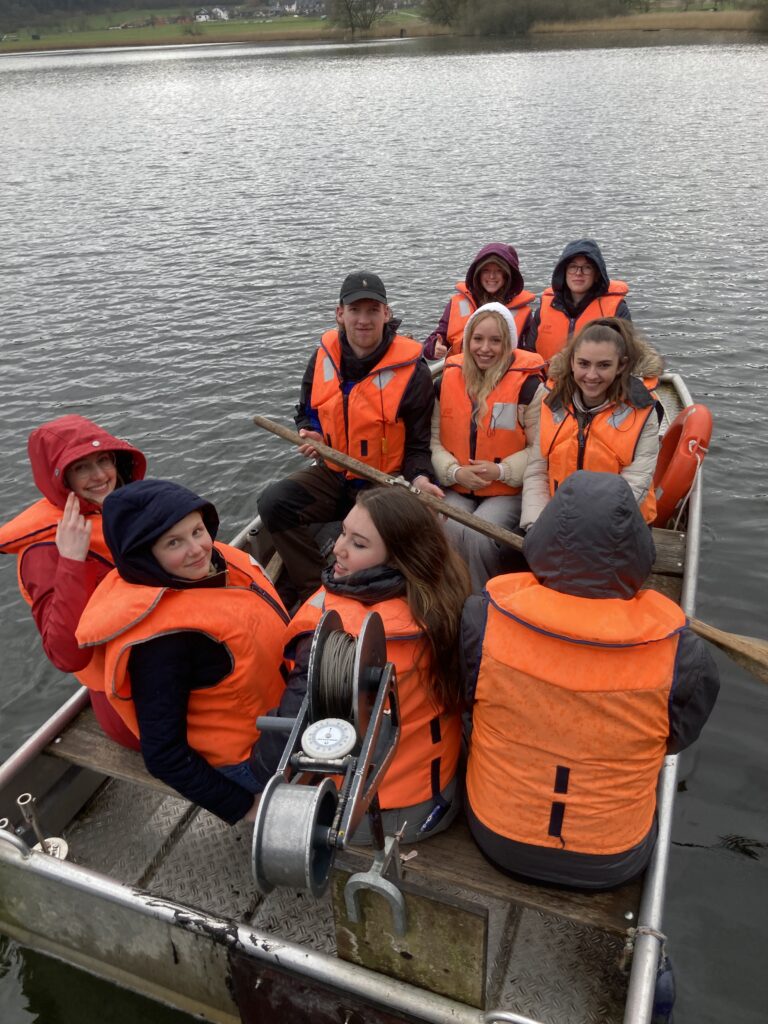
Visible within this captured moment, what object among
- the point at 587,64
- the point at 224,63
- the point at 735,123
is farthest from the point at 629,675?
the point at 224,63

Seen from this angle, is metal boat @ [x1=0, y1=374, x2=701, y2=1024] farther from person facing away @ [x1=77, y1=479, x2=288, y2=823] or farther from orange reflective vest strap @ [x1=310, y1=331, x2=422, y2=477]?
orange reflective vest strap @ [x1=310, y1=331, x2=422, y2=477]

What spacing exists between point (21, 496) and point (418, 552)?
6.73 metres

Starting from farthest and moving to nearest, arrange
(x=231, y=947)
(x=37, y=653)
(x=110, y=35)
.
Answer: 1. (x=110, y=35)
2. (x=37, y=653)
3. (x=231, y=947)

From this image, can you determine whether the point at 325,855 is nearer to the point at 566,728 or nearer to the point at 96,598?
the point at 566,728

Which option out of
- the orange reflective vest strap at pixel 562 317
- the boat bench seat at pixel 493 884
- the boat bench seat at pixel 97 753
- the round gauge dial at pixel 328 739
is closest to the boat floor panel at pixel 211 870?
the boat bench seat at pixel 97 753

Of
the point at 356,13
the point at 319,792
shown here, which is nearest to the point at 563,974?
the point at 319,792

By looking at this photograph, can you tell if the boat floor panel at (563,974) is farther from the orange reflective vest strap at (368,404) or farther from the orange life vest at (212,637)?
the orange reflective vest strap at (368,404)

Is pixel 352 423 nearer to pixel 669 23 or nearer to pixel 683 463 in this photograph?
pixel 683 463

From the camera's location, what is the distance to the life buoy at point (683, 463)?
5.61 metres

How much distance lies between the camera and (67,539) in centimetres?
332

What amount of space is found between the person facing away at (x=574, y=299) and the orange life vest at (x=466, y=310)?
16 cm

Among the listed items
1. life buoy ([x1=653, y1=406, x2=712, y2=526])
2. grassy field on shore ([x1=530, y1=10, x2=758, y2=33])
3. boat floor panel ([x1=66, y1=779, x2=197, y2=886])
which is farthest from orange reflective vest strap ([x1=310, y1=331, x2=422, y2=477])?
grassy field on shore ([x1=530, y1=10, x2=758, y2=33])

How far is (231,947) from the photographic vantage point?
2771 millimetres

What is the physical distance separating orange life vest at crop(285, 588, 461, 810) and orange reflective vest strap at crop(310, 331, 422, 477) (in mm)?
2477
